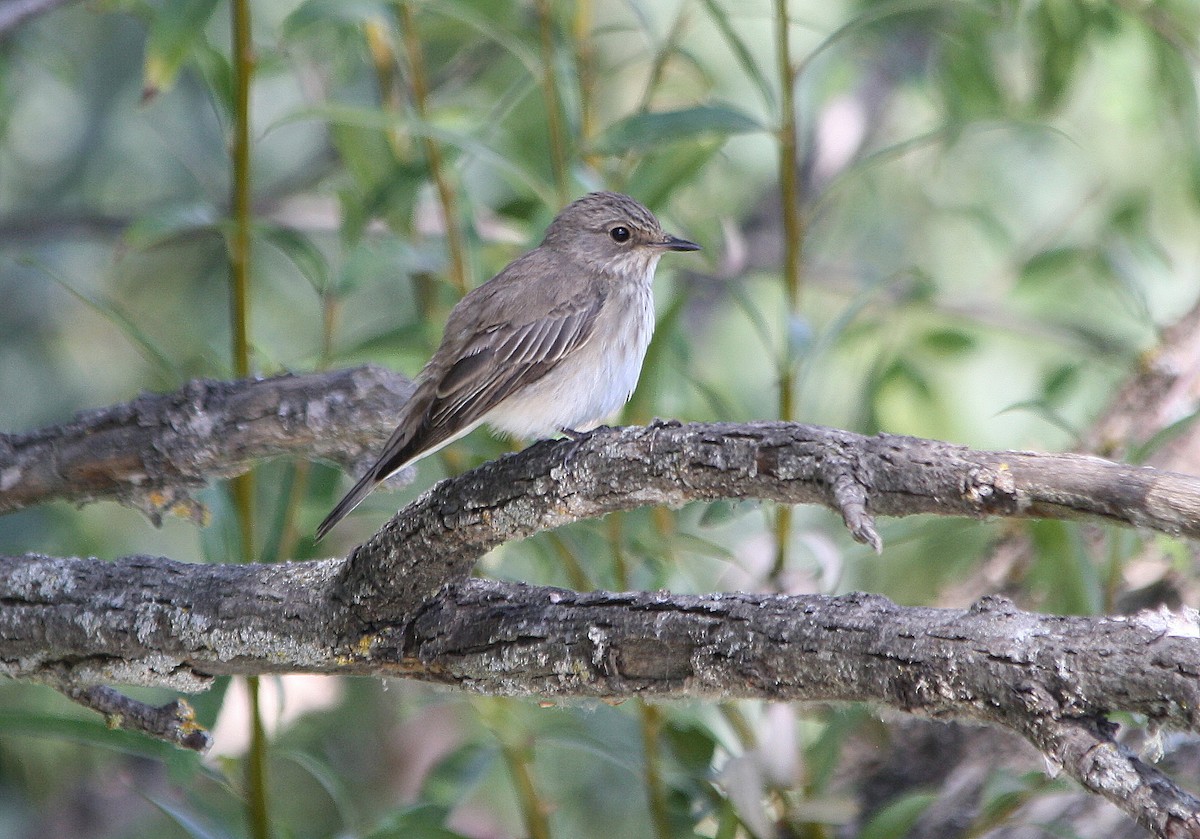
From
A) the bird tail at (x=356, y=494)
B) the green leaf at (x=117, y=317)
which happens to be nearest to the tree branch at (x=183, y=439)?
the bird tail at (x=356, y=494)

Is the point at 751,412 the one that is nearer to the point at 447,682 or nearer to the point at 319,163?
the point at 319,163

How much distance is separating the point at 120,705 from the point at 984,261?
5.48 m

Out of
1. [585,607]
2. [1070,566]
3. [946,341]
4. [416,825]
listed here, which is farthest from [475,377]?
[946,341]

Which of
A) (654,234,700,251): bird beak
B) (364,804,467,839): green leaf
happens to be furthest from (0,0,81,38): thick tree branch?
(364,804,467,839): green leaf

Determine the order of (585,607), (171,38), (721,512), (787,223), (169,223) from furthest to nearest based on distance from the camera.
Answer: (787,223) < (169,223) < (171,38) < (721,512) < (585,607)

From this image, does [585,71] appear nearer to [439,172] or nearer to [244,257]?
[439,172]

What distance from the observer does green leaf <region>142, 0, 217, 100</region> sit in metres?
3.34

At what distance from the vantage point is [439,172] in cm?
429

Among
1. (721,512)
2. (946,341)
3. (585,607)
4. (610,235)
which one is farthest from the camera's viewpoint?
(946,341)

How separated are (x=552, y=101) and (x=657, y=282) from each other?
36.8 inches

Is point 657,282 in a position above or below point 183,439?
above

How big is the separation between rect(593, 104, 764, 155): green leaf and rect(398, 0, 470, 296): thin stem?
→ 0.73m

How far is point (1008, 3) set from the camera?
4.10 metres

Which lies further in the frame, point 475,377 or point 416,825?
point 416,825
